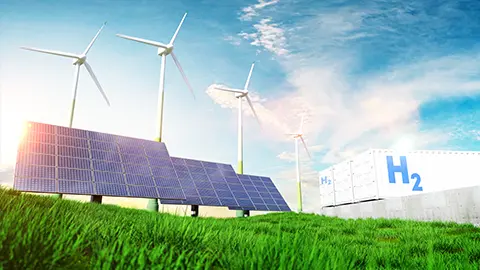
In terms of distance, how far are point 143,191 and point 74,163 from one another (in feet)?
11.9

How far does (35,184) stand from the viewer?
1489 cm

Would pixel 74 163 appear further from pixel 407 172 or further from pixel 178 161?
pixel 407 172

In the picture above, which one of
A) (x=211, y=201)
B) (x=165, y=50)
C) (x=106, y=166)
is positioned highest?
(x=165, y=50)

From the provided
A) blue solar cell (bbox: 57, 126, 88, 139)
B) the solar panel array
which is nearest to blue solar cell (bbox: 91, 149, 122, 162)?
the solar panel array

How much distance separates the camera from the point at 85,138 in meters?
19.8

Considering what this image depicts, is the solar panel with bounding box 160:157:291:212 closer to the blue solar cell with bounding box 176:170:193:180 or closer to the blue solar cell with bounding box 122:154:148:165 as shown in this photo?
the blue solar cell with bounding box 176:170:193:180

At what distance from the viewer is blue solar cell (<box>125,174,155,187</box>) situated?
731 inches

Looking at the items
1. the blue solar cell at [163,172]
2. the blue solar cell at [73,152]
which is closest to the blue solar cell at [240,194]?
the blue solar cell at [163,172]

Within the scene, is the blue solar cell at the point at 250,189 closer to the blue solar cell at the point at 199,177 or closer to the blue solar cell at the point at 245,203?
the blue solar cell at the point at 245,203

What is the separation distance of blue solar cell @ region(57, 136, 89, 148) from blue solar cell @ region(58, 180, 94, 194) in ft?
10.3

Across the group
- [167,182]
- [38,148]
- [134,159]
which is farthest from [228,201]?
[38,148]

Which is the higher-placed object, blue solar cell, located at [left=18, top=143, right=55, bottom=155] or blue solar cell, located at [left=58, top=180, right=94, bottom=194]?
blue solar cell, located at [left=18, top=143, right=55, bottom=155]

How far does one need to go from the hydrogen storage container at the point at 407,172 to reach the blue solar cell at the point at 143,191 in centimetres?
1851

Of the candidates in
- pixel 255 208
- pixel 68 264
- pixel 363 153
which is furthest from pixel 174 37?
pixel 68 264
